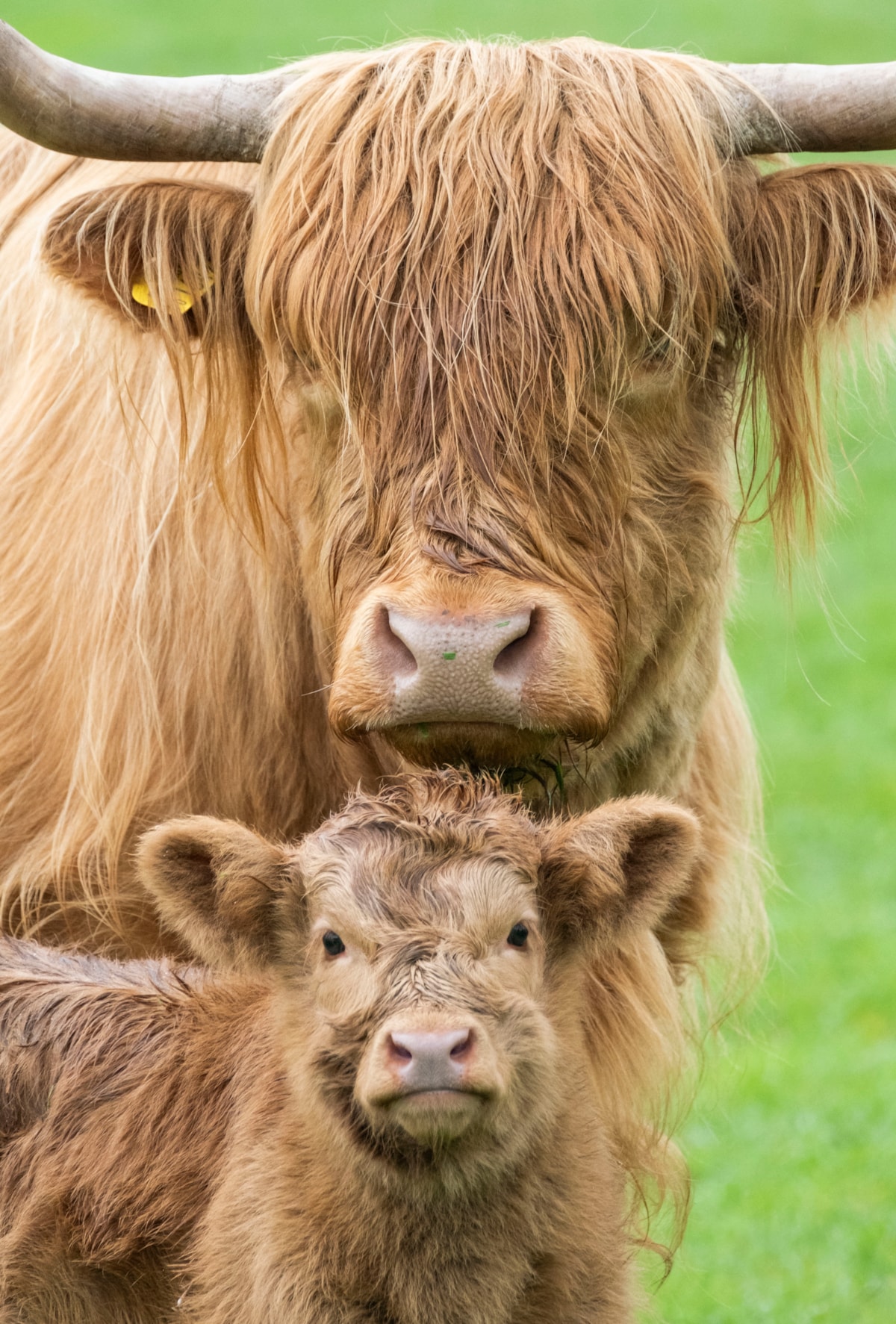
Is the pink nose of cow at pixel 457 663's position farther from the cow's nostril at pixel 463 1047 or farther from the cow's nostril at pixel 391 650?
the cow's nostril at pixel 463 1047

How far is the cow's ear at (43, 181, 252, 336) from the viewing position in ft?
13.6

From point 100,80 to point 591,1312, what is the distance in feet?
7.98

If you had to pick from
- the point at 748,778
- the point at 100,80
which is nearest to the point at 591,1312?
the point at 748,778

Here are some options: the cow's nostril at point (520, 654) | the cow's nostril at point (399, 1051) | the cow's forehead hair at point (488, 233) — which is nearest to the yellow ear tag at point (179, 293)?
the cow's forehead hair at point (488, 233)

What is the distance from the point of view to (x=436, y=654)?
335 cm

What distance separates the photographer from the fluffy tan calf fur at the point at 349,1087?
3244mm

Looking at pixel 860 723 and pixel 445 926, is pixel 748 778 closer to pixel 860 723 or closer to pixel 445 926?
pixel 445 926

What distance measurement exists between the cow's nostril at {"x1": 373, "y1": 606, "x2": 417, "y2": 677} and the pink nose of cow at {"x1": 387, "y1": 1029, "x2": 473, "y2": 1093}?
2.19 ft

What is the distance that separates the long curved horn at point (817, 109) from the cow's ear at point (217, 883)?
1.70 metres

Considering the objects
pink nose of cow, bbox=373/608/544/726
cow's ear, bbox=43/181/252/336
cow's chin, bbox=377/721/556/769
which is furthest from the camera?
cow's ear, bbox=43/181/252/336

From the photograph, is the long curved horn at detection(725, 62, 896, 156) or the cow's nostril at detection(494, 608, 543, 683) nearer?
the cow's nostril at detection(494, 608, 543, 683)

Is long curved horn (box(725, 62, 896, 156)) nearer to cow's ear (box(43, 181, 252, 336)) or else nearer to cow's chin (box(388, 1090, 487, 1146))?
cow's ear (box(43, 181, 252, 336))

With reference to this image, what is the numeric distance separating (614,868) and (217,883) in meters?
0.67

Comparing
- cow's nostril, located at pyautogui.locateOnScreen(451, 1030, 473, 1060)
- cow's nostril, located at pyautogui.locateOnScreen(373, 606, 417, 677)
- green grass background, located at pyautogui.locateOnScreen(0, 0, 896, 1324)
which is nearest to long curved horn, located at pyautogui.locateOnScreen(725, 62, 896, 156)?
green grass background, located at pyautogui.locateOnScreen(0, 0, 896, 1324)
